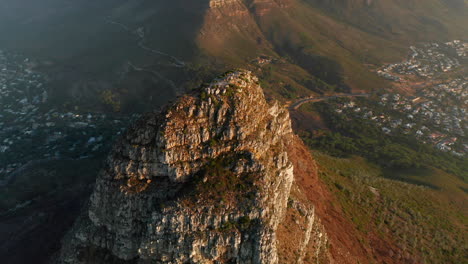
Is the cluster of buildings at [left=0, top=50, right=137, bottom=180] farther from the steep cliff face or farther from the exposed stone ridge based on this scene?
the exposed stone ridge

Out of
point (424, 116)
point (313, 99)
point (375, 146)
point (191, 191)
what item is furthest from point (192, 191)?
point (424, 116)

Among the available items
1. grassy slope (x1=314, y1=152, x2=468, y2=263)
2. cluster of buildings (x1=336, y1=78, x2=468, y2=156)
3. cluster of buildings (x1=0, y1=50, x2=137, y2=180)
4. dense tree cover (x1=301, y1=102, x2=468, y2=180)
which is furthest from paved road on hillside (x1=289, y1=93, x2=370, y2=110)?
cluster of buildings (x1=0, y1=50, x2=137, y2=180)

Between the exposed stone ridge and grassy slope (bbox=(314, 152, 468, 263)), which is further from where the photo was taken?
grassy slope (bbox=(314, 152, 468, 263))

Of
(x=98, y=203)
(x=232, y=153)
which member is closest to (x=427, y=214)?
(x=232, y=153)

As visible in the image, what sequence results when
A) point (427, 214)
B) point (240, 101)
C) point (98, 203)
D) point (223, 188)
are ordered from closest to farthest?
1. point (223, 188)
2. point (98, 203)
3. point (240, 101)
4. point (427, 214)

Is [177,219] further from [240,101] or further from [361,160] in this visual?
[361,160]

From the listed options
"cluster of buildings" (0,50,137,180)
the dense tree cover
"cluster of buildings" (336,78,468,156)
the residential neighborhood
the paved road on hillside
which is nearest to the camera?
"cluster of buildings" (0,50,137,180)
